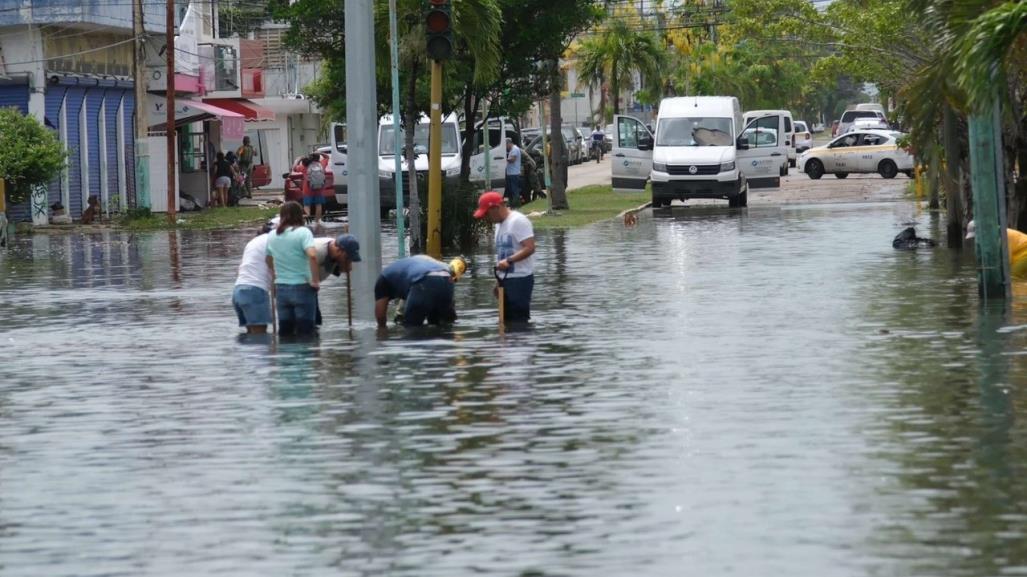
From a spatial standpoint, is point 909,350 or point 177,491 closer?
point 177,491

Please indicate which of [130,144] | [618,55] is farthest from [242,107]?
Answer: [618,55]

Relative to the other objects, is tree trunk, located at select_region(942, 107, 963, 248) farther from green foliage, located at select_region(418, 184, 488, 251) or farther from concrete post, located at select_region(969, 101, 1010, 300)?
concrete post, located at select_region(969, 101, 1010, 300)

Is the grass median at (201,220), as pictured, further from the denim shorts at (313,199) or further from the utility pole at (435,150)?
the utility pole at (435,150)

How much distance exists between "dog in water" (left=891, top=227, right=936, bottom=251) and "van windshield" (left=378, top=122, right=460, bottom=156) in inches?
714

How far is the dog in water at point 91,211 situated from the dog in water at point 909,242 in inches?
940

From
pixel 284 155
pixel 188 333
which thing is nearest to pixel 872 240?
pixel 188 333

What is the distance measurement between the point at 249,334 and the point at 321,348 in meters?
1.60

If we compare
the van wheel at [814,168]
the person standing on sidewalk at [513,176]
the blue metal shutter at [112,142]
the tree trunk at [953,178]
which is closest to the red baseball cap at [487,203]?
the tree trunk at [953,178]

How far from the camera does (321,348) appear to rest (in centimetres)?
1762

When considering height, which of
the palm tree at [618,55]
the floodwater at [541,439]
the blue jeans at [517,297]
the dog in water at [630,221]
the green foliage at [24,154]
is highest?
the palm tree at [618,55]

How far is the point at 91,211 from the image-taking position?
48750 mm

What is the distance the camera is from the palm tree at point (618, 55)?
8750cm

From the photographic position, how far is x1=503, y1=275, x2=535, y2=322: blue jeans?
19203 mm

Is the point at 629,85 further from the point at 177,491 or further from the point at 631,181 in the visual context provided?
the point at 177,491
